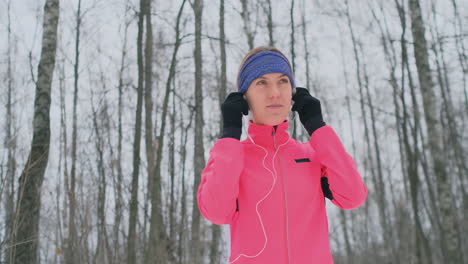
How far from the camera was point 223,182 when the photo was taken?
1392mm

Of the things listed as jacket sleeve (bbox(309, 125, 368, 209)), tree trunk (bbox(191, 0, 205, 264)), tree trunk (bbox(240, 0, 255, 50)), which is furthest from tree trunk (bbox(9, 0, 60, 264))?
tree trunk (bbox(240, 0, 255, 50))

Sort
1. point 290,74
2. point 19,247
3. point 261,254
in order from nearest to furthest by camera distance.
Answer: point 261,254, point 290,74, point 19,247

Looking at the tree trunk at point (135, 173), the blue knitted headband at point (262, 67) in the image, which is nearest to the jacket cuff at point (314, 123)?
the blue knitted headband at point (262, 67)

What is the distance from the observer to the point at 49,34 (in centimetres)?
538

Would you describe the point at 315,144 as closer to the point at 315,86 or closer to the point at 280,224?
the point at 280,224

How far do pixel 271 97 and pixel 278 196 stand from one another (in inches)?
17.0

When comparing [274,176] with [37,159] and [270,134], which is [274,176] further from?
[37,159]

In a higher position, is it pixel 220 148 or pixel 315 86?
pixel 315 86

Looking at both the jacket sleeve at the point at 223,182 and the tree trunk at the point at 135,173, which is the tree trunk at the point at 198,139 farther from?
the jacket sleeve at the point at 223,182

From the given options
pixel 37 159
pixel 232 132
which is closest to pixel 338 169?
pixel 232 132

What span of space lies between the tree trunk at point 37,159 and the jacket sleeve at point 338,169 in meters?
2.85

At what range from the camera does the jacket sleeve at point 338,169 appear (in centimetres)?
143

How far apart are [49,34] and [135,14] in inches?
86.0

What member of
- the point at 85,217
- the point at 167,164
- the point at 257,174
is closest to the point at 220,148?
the point at 257,174
